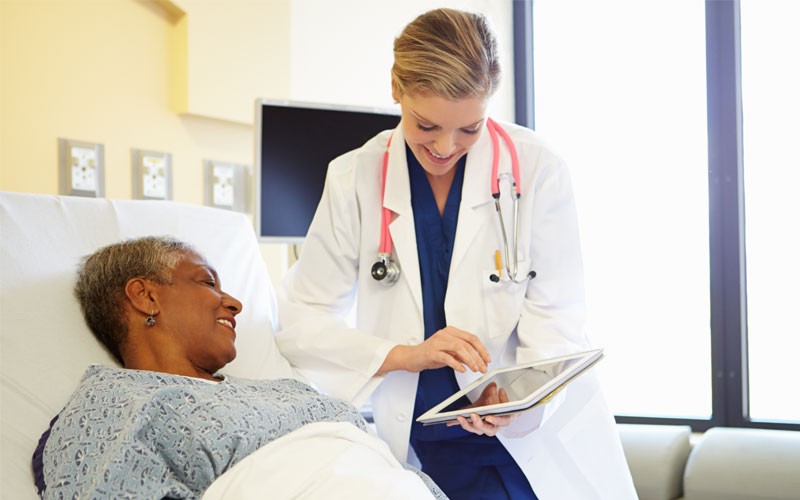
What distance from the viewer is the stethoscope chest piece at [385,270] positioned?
1.64 meters

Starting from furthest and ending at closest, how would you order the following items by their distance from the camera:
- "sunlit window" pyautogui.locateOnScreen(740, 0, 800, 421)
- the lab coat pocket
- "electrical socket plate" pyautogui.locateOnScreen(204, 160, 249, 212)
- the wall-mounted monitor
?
"sunlit window" pyautogui.locateOnScreen(740, 0, 800, 421)
"electrical socket plate" pyautogui.locateOnScreen(204, 160, 249, 212)
the wall-mounted monitor
the lab coat pocket

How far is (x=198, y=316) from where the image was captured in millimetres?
1565

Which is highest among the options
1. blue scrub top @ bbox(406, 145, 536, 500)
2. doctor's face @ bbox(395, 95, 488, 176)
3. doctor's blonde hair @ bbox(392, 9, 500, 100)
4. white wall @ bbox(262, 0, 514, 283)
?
white wall @ bbox(262, 0, 514, 283)

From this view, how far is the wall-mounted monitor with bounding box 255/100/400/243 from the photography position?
7.86 feet

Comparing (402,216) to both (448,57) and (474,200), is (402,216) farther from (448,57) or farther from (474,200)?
(448,57)

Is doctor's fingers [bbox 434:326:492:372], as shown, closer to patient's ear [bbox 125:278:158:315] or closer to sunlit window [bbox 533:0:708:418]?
patient's ear [bbox 125:278:158:315]

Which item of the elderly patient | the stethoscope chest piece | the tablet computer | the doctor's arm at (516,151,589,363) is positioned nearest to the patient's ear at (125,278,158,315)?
the elderly patient

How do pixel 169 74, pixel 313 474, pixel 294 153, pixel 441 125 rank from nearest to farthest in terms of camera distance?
1. pixel 313 474
2. pixel 441 125
3. pixel 294 153
4. pixel 169 74

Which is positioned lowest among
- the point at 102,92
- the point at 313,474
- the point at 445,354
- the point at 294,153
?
the point at 313,474

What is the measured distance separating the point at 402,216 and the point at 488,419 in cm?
46

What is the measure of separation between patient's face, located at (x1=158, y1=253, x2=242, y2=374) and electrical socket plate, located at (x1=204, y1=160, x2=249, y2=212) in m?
1.11

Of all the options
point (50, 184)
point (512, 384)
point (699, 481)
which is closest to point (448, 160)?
point (512, 384)

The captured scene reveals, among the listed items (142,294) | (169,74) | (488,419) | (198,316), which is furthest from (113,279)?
(169,74)

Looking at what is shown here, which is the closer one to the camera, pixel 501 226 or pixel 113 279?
pixel 113 279
